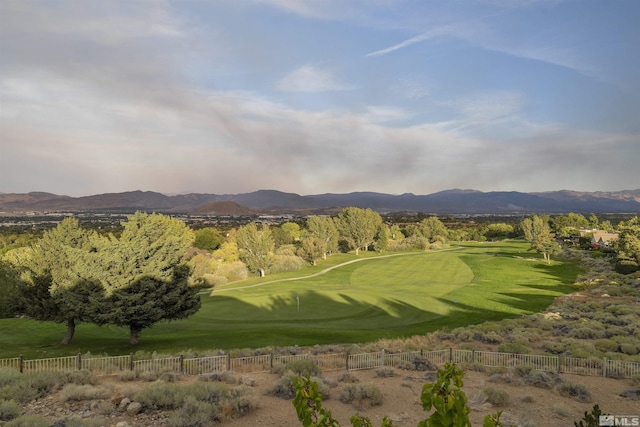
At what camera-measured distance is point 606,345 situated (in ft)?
68.5

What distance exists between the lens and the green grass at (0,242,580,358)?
26312 mm

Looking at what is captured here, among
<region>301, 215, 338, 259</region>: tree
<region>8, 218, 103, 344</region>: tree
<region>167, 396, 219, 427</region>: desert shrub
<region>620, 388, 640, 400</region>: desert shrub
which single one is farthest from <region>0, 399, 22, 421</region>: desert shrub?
<region>301, 215, 338, 259</region>: tree

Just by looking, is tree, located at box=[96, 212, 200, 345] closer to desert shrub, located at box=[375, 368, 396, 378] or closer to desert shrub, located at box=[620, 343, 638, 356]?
desert shrub, located at box=[375, 368, 396, 378]

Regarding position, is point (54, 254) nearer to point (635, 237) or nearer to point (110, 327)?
point (110, 327)

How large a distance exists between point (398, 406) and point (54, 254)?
25646 millimetres

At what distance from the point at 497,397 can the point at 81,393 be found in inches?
511

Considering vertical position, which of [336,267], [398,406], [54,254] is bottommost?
[336,267]

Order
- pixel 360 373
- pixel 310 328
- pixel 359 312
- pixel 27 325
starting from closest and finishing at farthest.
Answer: pixel 360 373 < pixel 310 328 < pixel 27 325 < pixel 359 312

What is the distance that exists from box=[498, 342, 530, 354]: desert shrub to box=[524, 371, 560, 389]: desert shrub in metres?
5.55

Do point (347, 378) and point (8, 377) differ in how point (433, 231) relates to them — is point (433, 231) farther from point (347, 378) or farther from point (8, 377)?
point (8, 377)

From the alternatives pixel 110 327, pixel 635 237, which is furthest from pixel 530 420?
pixel 635 237

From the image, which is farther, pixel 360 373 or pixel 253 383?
pixel 360 373

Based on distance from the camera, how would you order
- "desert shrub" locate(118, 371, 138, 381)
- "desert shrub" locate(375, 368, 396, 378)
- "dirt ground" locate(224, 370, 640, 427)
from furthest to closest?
"desert shrub" locate(375, 368, 396, 378) → "desert shrub" locate(118, 371, 138, 381) → "dirt ground" locate(224, 370, 640, 427)

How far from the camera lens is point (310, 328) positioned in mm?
29891
